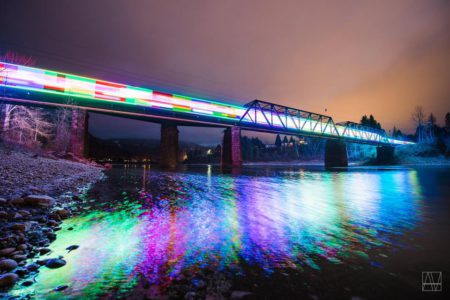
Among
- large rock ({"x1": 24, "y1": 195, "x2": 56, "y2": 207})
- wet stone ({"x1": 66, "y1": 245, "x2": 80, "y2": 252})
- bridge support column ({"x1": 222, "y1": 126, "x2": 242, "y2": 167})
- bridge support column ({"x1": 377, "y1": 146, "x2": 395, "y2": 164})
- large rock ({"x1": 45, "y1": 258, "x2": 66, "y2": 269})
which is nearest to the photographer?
large rock ({"x1": 45, "y1": 258, "x2": 66, "y2": 269})

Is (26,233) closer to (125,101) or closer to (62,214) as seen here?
(62,214)

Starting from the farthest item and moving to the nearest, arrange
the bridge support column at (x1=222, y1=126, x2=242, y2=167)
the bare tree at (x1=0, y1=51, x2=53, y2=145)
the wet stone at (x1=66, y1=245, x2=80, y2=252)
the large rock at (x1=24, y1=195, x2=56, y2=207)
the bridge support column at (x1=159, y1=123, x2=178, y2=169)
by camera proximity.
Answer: the bridge support column at (x1=222, y1=126, x2=242, y2=167), the bridge support column at (x1=159, y1=123, x2=178, y2=169), the bare tree at (x1=0, y1=51, x2=53, y2=145), the large rock at (x1=24, y1=195, x2=56, y2=207), the wet stone at (x1=66, y1=245, x2=80, y2=252)

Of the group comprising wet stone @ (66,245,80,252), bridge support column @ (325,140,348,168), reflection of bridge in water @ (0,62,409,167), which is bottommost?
wet stone @ (66,245,80,252)

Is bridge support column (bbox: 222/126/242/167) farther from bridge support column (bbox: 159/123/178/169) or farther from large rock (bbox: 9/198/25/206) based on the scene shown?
large rock (bbox: 9/198/25/206)

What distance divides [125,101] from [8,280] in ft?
135

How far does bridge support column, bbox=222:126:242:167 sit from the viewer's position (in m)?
48.3

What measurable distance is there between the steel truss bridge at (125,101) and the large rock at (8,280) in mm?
35242

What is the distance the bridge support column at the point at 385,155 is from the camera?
74562mm

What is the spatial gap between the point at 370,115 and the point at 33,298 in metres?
151

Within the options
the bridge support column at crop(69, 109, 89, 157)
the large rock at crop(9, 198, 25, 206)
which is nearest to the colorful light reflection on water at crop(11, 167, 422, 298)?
the large rock at crop(9, 198, 25, 206)

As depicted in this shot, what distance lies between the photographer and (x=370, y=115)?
118625 millimetres

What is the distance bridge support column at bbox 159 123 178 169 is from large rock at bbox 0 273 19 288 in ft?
137

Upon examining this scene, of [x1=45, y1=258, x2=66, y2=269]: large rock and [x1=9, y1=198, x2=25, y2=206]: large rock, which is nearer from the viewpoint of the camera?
[x1=45, y1=258, x2=66, y2=269]: large rock
